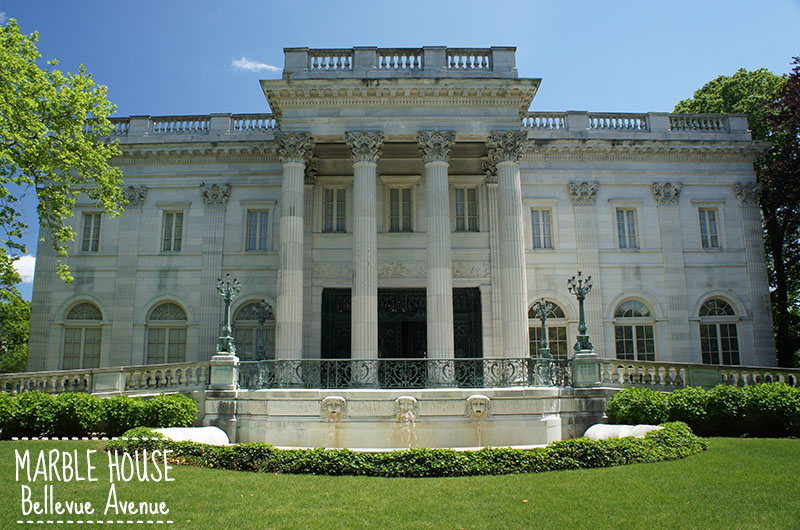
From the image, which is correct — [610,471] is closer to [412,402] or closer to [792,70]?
Answer: [412,402]

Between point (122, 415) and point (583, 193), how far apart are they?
69.1 feet

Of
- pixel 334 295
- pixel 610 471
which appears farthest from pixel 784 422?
pixel 334 295

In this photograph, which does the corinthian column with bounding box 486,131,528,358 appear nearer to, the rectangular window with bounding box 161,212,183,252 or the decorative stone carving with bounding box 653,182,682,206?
the decorative stone carving with bounding box 653,182,682,206

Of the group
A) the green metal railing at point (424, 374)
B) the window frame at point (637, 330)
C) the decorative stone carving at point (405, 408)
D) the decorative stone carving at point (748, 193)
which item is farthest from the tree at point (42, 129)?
the decorative stone carving at point (748, 193)

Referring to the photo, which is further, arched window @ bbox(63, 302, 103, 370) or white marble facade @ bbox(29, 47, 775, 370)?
arched window @ bbox(63, 302, 103, 370)

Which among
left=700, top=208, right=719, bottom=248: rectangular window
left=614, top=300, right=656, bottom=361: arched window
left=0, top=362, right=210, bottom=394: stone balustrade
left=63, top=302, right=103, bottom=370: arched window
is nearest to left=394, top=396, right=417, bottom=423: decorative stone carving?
left=0, top=362, right=210, bottom=394: stone balustrade

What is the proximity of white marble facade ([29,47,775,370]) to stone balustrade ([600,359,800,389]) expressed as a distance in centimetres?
575

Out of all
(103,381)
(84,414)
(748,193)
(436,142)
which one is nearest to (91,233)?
(103,381)

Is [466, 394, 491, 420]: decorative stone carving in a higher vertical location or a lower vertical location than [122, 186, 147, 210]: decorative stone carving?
lower

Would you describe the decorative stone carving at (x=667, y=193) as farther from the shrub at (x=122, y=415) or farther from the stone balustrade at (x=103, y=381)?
the shrub at (x=122, y=415)

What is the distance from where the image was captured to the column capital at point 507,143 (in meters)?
22.5

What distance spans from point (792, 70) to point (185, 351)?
30.5m

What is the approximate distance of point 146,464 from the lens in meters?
11.8

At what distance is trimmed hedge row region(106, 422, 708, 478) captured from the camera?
11836 mm
